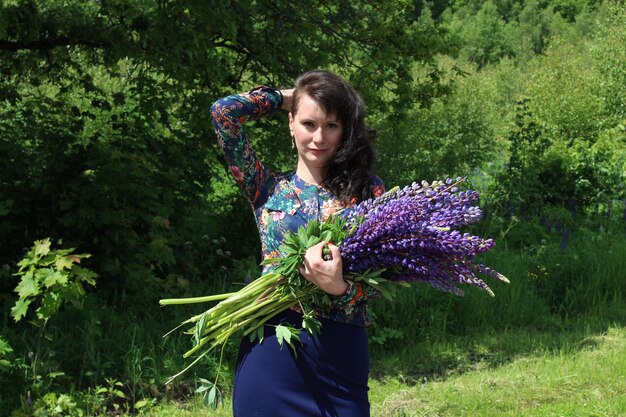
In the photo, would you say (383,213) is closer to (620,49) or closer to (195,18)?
(195,18)

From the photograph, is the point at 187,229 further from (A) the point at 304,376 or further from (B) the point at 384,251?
(B) the point at 384,251

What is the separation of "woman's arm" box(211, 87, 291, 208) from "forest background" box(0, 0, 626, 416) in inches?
79.9

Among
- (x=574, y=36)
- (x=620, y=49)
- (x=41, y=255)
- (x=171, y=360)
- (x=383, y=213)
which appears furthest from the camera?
(x=574, y=36)

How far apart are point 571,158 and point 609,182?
55 cm

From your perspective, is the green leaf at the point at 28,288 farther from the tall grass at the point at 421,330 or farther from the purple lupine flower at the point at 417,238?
the purple lupine flower at the point at 417,238

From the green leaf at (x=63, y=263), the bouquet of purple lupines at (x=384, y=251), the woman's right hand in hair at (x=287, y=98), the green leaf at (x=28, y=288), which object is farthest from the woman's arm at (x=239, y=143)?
the green leaf at (x=28, y=288)

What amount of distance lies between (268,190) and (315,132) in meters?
0.28

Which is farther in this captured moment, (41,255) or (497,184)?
(497,184)

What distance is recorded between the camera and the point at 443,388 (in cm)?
532

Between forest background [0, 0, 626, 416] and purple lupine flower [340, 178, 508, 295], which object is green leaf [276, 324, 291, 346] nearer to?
purple lupine flower [340, 178, 508, 295]

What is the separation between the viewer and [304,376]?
2725mm

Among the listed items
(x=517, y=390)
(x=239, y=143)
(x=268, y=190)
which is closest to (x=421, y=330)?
(x=517, y=390)

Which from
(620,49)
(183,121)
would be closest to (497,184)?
(183,121)

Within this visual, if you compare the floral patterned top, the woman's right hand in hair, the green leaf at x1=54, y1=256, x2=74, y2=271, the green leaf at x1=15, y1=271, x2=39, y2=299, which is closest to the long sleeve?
the floral patterned top
